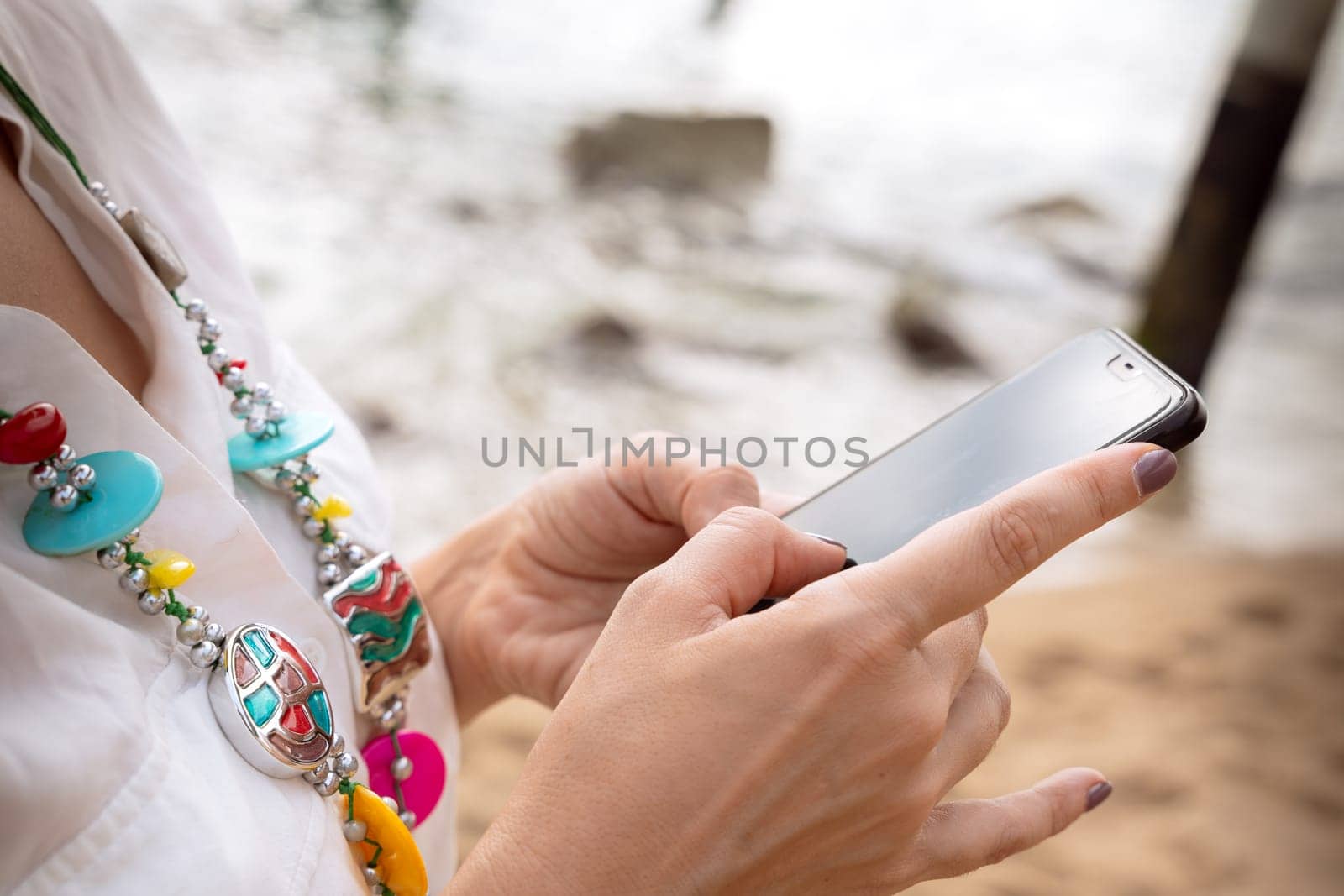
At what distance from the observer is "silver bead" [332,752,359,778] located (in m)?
0.78

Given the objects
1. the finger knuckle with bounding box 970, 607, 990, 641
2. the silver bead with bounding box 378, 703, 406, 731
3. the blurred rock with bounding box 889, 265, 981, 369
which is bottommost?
the blurred rock with bounding box 889, 265, 981, 369

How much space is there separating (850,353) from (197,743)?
3.64 metres

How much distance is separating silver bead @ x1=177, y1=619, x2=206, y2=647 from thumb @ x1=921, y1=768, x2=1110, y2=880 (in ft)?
1.89

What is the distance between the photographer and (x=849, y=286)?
15.2 feet

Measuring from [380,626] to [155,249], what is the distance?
0.37 metres

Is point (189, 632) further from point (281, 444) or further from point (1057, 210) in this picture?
point (1057, 210)

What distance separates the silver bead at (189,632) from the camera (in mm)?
716

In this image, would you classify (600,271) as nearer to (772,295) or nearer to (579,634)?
(772,295)

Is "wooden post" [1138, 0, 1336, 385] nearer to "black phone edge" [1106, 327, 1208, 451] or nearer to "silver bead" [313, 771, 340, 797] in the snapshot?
"black phone edge" [1106, 327, 1208, 451]

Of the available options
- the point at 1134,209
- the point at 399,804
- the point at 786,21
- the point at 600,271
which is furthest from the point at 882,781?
the point at 786,21

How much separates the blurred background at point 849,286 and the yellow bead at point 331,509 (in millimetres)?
1237

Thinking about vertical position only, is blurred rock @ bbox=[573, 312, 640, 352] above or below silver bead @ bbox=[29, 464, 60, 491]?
below

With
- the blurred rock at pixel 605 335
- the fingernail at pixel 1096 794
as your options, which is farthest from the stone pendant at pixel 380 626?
the blurred rock at pixel 605 335

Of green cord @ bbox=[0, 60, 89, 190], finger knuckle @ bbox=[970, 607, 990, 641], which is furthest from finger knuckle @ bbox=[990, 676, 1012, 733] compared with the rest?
green cord @ bbox=[0, 60, 89, 190]
